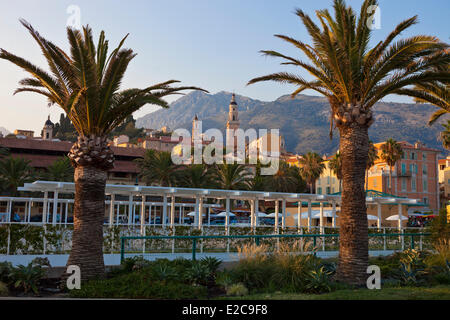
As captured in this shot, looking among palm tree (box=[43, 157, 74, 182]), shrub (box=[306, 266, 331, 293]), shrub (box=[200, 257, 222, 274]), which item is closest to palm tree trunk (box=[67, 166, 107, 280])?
shrub (box=[200, 257, 222, 274])

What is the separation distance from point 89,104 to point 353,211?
8121 mm

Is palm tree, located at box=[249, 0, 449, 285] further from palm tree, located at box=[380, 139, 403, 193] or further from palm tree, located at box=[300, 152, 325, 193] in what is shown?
palm tree, located at box=[300, 152, 325, 193]

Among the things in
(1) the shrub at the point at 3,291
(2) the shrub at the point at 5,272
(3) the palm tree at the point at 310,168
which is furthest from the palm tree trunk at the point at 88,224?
(3) the palm tree at the point at 310,168

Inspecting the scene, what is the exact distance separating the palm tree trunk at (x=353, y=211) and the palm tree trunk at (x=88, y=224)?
674cm

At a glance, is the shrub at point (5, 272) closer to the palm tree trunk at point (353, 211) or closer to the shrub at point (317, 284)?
the shrub at point (317, 284)

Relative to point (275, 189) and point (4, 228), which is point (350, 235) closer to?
point (4, 228)

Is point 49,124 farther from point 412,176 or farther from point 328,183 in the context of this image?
point 412,176

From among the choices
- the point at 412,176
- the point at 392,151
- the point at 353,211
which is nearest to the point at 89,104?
the point at 353,211

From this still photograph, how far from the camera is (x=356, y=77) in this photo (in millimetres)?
13508

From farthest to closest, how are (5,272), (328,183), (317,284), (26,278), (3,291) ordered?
1. (328,183)
2. (5,272)
3. (26,278)
4. (3,291)
5. (317,284)

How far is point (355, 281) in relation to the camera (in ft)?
40.2

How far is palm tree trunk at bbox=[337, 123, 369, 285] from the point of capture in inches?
492
